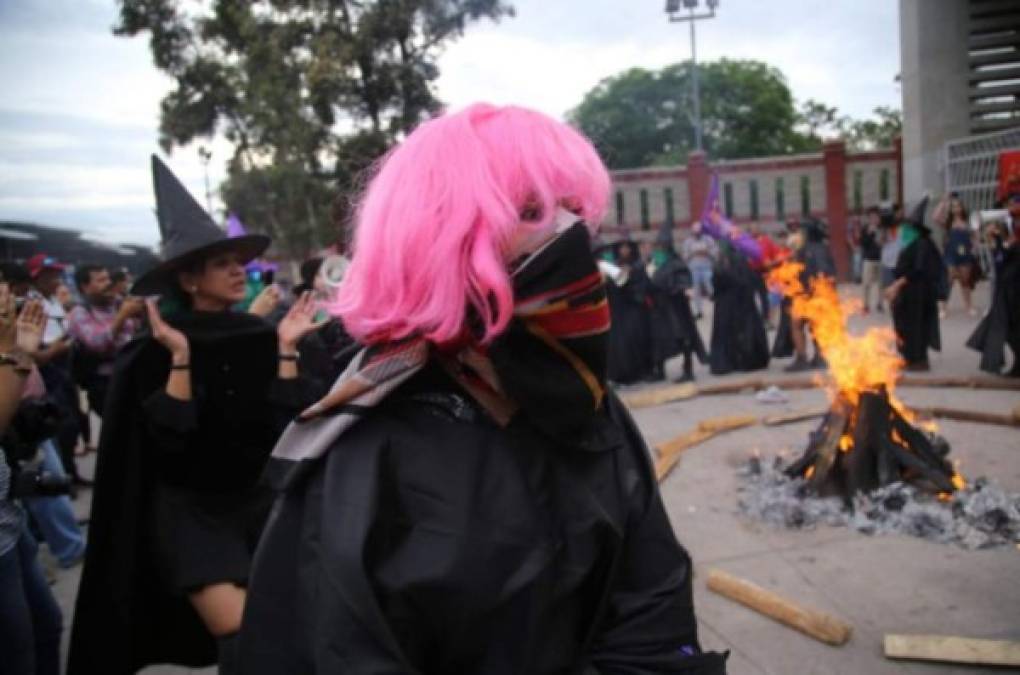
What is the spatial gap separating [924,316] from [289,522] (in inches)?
405

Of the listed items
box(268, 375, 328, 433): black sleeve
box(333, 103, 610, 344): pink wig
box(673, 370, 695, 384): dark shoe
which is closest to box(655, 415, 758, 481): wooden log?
box(673, 370, 695, 384): dark shoe

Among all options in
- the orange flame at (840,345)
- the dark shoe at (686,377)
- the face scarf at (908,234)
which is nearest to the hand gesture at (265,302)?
the orange flame at (840,345)

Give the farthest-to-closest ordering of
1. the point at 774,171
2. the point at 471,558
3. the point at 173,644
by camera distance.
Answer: the point at 774,171 < the point at 173,644 < the point at 471,558

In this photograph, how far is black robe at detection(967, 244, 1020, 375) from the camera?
8672mm

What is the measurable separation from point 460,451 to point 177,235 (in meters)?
2.25

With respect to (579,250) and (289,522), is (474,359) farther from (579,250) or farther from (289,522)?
(289,522)

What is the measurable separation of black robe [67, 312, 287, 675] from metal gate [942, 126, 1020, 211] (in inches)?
706

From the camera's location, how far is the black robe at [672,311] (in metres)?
10.5

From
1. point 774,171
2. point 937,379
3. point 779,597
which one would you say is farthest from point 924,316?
point 774,171

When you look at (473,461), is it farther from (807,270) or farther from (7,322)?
(807,270)

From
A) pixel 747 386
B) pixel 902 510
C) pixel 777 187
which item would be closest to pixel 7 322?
pixel 902 510

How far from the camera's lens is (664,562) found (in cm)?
151

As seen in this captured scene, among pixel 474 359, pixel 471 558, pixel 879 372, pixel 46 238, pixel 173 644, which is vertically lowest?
pixel 173 644

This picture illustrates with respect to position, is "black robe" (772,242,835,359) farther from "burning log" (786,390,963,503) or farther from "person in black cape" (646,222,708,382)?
"burning log" (786,390,963,503)
